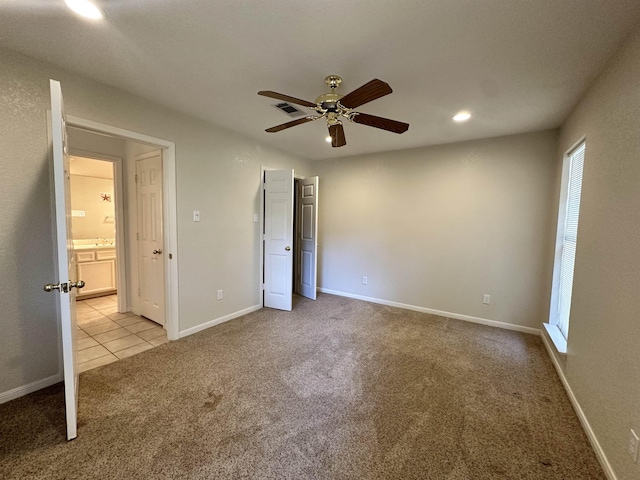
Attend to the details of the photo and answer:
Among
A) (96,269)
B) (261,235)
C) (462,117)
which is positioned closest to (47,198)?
(261,235)

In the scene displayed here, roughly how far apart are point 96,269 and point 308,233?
3.52m

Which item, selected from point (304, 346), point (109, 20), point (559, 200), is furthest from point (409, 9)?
point (304, 346)

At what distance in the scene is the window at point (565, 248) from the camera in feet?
8.38

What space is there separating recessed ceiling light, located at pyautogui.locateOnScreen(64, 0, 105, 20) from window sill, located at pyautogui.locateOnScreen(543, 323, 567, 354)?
4.02 m

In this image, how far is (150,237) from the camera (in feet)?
11.1

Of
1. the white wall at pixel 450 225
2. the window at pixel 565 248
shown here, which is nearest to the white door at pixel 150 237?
the white wall at pixel 450 225

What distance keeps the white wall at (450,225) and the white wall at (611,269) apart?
1.19m

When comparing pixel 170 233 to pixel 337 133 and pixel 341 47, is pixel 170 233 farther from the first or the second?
pixel 341 47

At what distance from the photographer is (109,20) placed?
1542 mm

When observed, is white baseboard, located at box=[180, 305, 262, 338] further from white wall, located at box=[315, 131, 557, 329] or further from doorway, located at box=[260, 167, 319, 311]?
white wall, located at box=[315, 131, 557, 329]

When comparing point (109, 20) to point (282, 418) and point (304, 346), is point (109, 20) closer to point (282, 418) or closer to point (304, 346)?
point (282, 418)

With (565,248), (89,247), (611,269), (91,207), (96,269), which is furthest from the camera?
(91,207)

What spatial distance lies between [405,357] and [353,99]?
237 cm

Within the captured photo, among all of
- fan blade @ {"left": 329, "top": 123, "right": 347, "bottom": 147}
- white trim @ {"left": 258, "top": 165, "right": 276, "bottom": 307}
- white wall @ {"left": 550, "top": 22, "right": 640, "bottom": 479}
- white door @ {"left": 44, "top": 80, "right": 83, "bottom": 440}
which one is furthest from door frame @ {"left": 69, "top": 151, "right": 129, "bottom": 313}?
white wall @ {"left": 550, "top": 22, "right": 640, "bottom": 479}
